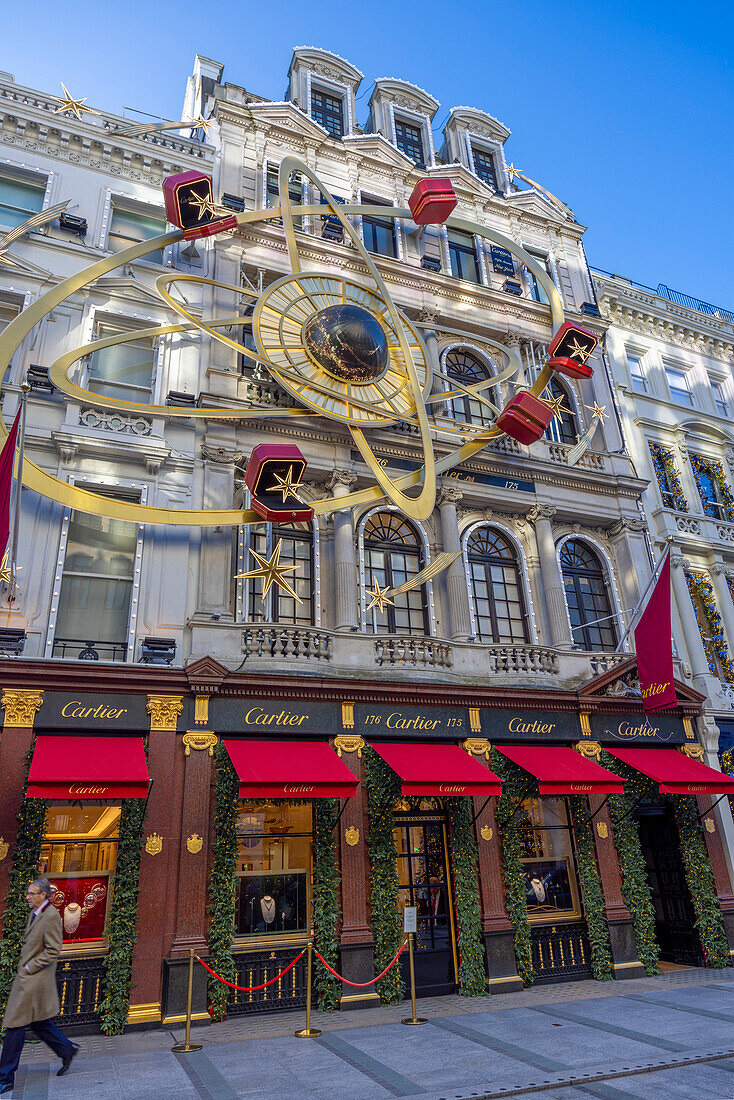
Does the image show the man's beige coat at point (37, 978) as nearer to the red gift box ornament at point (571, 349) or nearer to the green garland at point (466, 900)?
the green garland at point (466, 900)

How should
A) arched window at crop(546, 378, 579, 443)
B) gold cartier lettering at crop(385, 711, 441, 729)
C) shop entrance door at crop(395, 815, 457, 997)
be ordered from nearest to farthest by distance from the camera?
shop entrance door at crop(395, 815, 457, 997) < gold cartier lettering at crop(385, 711, 441, 729) < arched window at crop(546, 378, 579, 443)

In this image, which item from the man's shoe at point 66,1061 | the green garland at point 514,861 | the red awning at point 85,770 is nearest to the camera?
the man's shoe at point 66,1061

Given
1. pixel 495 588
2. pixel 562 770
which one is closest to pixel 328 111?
pixel 495 588

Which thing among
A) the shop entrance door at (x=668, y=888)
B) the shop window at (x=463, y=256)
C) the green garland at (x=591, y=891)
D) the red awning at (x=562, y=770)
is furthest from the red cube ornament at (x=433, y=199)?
the shop entrance door at (x=668, y=888)

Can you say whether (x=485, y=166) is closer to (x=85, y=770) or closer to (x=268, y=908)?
(x=85, y=770)

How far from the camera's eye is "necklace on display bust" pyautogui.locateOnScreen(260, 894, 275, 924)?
1316 cm

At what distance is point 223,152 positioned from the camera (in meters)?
20.2

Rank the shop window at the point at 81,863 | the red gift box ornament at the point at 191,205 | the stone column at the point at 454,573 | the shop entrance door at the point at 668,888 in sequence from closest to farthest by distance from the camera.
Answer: the shop window at the point at 81,863 → the red gift box ornament at the point at 191,205 → the shop entrance door at the point at 668,888 → the stone column at the point at 454,573

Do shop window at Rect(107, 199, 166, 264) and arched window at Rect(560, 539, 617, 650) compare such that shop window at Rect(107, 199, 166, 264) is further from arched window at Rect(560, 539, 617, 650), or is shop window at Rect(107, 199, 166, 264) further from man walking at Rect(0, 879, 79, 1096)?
man walking at Rect(0, 879, 79, 1096)

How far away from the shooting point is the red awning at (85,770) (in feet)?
36.6

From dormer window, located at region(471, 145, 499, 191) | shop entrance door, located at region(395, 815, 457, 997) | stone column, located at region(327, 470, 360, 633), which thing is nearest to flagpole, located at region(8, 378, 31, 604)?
stone column, located at region(327, 470, 360, 633)

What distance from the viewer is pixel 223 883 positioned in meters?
12.6

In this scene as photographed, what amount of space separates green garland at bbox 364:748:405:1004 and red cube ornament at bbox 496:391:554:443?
8.05 meters

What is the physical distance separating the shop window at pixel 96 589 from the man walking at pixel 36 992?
5756 mm
